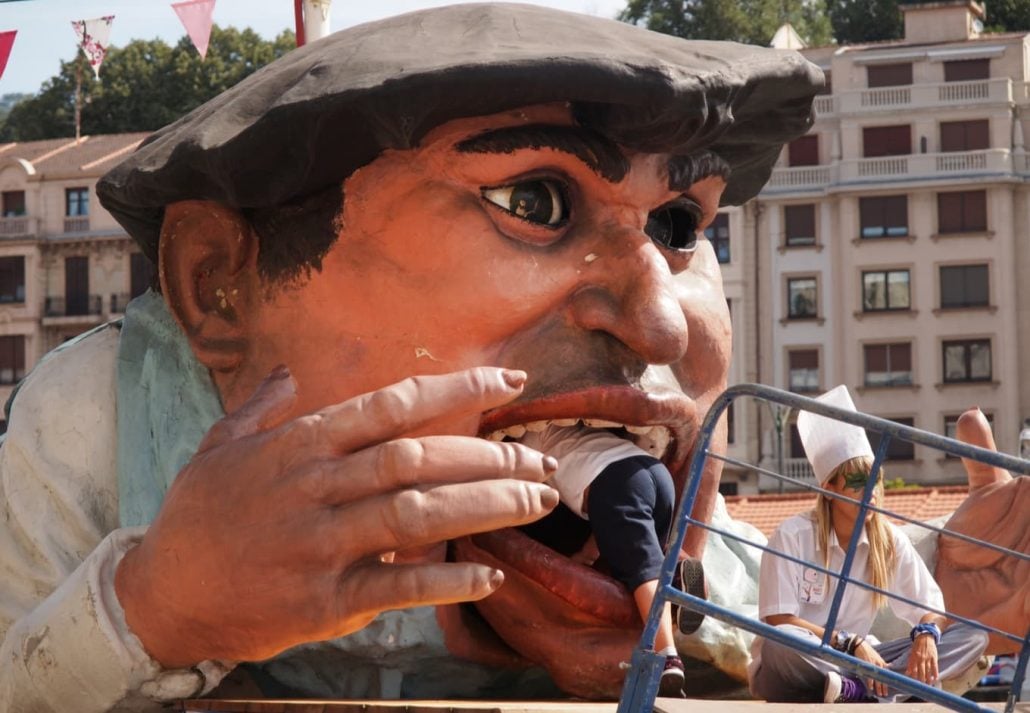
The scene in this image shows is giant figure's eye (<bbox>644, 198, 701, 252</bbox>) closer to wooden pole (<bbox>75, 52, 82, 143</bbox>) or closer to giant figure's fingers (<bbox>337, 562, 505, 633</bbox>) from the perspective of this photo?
giant figure's fingers (<bbox>337, 562, 505, 633</bbox>)

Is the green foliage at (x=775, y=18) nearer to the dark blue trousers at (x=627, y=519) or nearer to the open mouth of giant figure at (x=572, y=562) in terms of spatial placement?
the open mouth of giant figure at (x=572, y=562)

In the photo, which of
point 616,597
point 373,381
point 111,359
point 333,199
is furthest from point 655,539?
point 111,359

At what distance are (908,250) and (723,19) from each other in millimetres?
12498

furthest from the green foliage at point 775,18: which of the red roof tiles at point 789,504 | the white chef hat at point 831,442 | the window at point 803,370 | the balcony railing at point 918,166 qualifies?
the white chef hat at point 831,442

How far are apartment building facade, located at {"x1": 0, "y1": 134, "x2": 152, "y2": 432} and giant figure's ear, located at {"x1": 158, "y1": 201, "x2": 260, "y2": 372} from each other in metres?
32.8

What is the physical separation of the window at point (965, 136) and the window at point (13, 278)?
60.2 ft

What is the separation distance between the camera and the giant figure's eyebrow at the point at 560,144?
3.91 m

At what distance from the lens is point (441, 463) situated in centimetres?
315

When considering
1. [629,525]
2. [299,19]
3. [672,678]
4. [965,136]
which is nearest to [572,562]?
[629,525]

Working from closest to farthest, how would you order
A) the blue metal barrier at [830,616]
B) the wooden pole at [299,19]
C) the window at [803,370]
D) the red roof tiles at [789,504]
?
the blue metal barrier at [830,616] < the wooden pole at [299,19] < the red roof tiles at [789,504] < the window at [803,370]

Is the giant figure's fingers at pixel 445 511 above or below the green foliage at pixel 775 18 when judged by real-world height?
below

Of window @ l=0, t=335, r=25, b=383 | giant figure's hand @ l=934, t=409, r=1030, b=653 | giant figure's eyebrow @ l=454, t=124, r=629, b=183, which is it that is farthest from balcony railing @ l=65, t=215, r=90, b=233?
giant figure's eyebrow @ l=454, t=124, r=629, b=183

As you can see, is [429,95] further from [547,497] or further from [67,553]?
[67,553]

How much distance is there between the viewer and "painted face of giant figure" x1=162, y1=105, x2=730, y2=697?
12.7 feet
